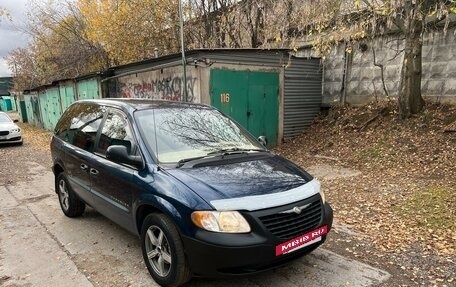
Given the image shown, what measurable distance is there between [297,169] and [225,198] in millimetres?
1122

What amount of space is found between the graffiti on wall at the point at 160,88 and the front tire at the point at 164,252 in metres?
6.62

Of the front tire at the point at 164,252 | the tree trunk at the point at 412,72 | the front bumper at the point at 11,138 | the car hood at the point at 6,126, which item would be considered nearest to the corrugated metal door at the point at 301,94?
the tree trunk at the point at 412,72

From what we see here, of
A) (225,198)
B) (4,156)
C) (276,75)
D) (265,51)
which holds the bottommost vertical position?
(4,156)

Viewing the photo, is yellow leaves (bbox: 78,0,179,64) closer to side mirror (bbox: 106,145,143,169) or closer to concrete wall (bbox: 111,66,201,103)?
concrete wall (bbox: 111,66,201,103)

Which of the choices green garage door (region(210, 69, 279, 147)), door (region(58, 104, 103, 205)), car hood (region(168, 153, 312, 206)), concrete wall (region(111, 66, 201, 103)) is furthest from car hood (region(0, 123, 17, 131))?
car hood (region(168, 153, 312, 206))

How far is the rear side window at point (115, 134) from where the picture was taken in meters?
3.97

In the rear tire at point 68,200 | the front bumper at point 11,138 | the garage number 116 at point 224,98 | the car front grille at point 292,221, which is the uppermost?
the garage number 116 at point 224,98

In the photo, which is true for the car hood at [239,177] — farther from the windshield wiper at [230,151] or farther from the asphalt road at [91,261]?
the asphalt road at [91,261]

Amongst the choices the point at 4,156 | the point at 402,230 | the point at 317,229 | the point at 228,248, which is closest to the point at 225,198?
the point at 228,248

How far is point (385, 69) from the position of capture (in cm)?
1050

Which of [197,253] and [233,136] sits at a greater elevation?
[233,136]

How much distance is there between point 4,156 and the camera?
12539 millimetres

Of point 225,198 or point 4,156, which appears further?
point 4,156

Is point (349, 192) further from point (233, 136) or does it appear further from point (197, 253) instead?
point (197, 253)
